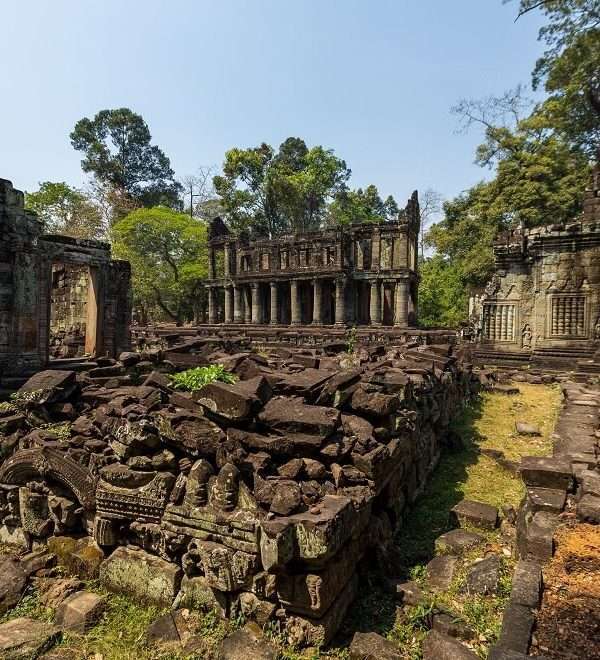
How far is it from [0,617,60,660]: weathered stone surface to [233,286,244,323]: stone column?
117 ft

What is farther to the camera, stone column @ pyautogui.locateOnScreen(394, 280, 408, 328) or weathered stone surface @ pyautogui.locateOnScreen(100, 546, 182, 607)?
stone column @ pyautogui.locateOnScreen(394, 280, 408, 328)

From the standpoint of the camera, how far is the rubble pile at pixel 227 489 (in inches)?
123

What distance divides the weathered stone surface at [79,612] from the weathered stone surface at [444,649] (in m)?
2.49

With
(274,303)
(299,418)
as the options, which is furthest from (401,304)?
(299,418)

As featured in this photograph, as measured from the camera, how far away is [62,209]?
106ft

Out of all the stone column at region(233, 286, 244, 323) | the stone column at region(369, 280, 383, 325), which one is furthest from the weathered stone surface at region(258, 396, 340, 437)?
the stone column at region(233, 286, 244, 323)

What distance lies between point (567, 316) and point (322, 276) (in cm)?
2012

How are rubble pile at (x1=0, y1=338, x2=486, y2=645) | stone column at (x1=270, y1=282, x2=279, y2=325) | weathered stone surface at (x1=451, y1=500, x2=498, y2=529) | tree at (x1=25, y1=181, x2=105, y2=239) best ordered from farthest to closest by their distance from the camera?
stone column at (x1=270, y1=282, x2=279, y2=325)
tree at (x1=25, y1=181, x2=105, y2=239)
weathered stone surface at (x1=451, y1=500, x2=498, y2=529)
rubble pile at (x1=0, y1=338, x2=486, y2=645)

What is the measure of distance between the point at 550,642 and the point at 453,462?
4.47 meters

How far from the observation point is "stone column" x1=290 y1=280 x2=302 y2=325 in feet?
114

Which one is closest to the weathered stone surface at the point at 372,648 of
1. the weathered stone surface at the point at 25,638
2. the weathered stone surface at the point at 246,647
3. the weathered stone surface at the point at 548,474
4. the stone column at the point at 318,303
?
the weathered stone surface at the point at 246,647

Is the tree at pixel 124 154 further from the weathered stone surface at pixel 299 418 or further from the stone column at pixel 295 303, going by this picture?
the weathered stone surface at pixel 299 418

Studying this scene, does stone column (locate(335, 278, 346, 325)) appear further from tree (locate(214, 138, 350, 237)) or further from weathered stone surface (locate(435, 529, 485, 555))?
weathered stone surface (locate(435, 529, 485, 555))

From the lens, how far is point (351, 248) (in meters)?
34.0
